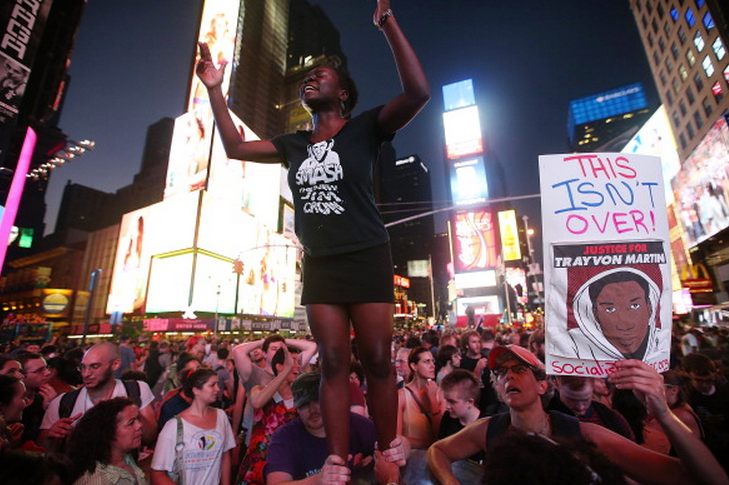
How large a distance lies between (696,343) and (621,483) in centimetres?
1308

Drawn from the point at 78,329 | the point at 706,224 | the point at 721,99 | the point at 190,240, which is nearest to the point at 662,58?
the point at 721,99

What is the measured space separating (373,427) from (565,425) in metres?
1.26

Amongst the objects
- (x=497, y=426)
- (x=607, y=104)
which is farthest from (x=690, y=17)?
(x=607, y=104)

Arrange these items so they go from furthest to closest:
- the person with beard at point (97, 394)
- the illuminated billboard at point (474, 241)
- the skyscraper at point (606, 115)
A: 1. the skyscraper at point (606, 115)
2. the illuminated billboard at point (474, 241)
3. the person with beard at point (97, 394)

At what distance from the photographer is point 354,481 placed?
2.21 metres

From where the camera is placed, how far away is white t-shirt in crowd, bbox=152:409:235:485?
12.2ft

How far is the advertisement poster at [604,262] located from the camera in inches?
79.7

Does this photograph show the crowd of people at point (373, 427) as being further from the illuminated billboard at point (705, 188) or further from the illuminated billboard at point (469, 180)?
the illuminated billboard at point (469, 180)

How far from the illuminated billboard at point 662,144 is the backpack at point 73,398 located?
151 feet

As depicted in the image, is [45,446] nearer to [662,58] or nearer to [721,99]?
[721,99]

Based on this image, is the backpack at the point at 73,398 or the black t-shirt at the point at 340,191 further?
the backpack at the point at 73,398

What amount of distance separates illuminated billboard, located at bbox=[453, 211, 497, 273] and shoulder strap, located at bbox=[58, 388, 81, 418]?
49.4 m

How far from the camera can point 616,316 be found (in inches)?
80.8

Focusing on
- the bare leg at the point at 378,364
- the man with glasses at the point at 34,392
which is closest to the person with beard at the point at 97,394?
the man with glasses at the point at 34,392
